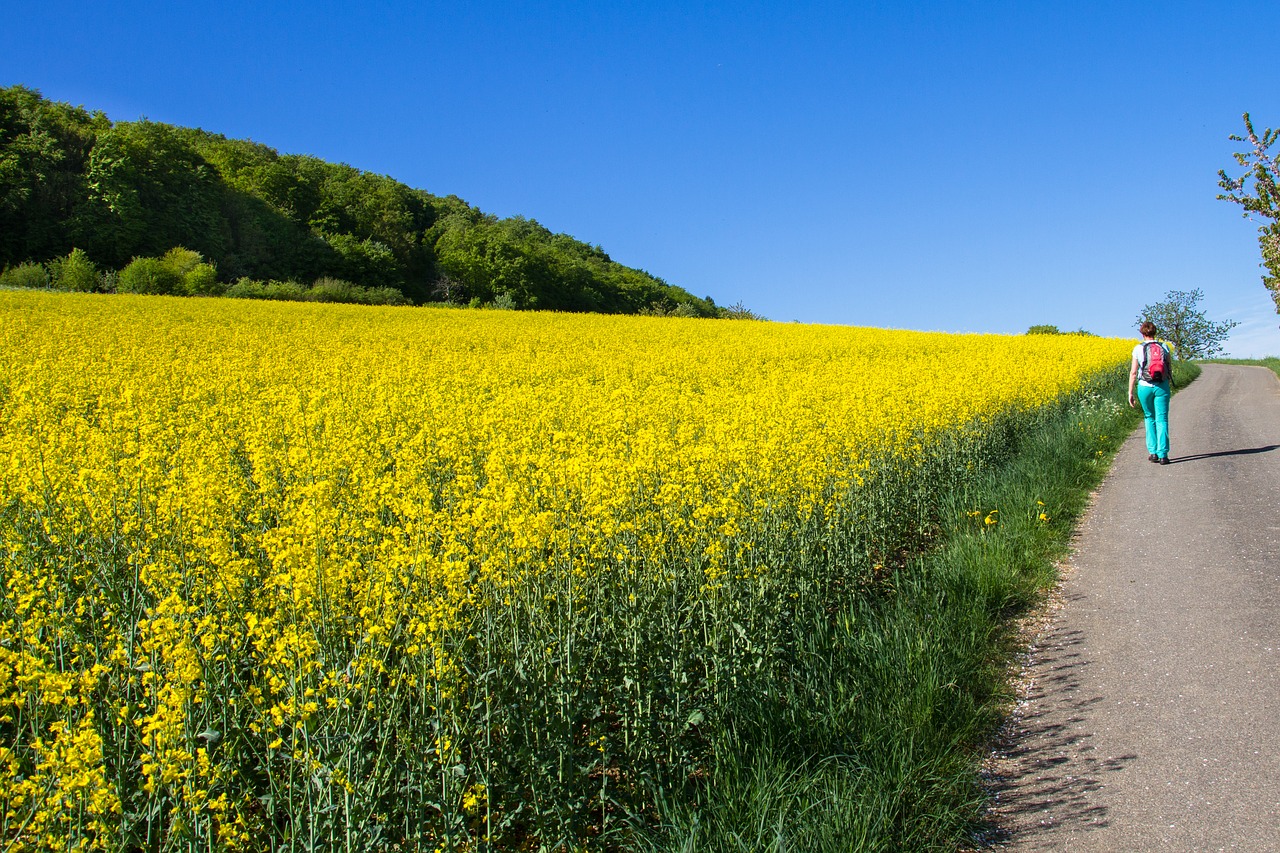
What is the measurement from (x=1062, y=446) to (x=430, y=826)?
413 inches

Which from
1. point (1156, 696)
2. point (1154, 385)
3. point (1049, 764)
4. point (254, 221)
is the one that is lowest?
point (1049, 764)

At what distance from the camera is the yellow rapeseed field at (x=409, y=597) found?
2818 millimetres

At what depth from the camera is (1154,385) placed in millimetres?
11312

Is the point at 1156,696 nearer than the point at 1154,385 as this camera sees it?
Yes

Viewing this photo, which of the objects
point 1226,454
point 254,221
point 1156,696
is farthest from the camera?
point 254,221

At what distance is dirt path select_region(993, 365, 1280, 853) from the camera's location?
3.42 metres

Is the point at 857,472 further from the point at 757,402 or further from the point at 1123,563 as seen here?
the point at 757,402

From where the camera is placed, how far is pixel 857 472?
7523 mm

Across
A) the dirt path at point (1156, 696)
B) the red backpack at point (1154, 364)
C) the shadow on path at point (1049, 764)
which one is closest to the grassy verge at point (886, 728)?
the shadow on path at point (1049, 764)

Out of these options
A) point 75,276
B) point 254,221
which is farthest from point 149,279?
point 254,221

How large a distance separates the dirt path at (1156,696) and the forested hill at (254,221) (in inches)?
1738

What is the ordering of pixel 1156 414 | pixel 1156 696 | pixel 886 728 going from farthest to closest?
pixel 1156 414 → pixel 1156 696 → pixel 886 728

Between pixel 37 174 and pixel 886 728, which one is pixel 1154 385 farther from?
pixel 37 174

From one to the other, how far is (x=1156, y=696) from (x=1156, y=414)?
8.62m
